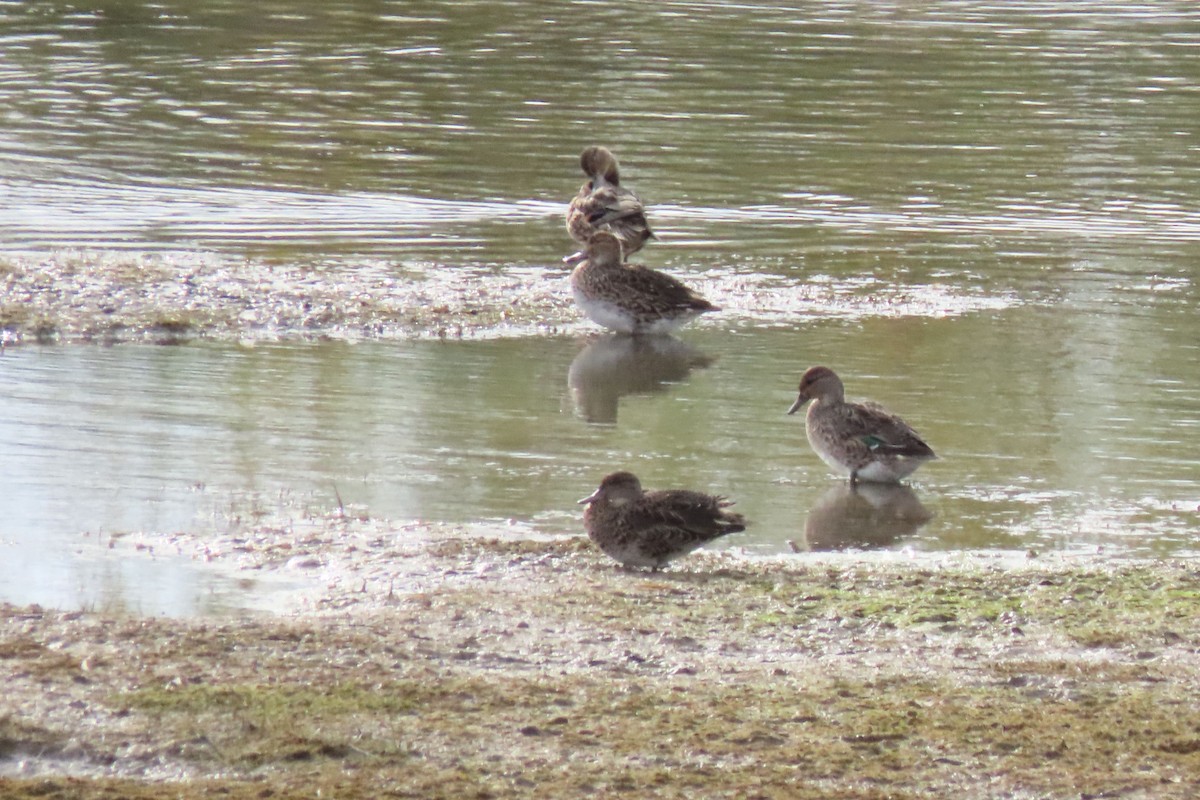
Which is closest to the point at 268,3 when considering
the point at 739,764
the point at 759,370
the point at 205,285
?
the point at 205,285

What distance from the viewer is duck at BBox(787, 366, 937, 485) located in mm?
10445

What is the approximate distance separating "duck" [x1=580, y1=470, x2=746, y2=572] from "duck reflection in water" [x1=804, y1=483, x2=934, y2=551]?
69cm

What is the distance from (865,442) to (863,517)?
58 centimetres

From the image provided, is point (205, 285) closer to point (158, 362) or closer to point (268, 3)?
point (158, 362)

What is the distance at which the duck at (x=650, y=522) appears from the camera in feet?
28.1

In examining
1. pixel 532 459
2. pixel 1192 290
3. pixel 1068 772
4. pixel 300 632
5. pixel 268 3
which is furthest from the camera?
pixel 268 3

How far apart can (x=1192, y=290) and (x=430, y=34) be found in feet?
73.6

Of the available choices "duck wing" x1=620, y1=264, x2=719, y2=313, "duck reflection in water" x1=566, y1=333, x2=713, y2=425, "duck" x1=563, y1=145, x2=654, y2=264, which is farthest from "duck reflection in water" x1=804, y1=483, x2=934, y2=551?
"duck" x1=563, y1=145, x2=654, y2=264

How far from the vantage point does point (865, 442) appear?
412 inches

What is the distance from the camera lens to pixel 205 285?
15055 millimetres

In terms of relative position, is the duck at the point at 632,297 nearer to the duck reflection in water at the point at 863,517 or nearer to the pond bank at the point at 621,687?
the duck reflection in water at the point at 863,517

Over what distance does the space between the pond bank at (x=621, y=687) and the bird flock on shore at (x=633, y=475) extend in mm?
281

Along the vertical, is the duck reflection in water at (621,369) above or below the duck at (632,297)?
below

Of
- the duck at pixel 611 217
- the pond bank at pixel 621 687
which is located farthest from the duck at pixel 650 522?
the duck at pixel 611 217
